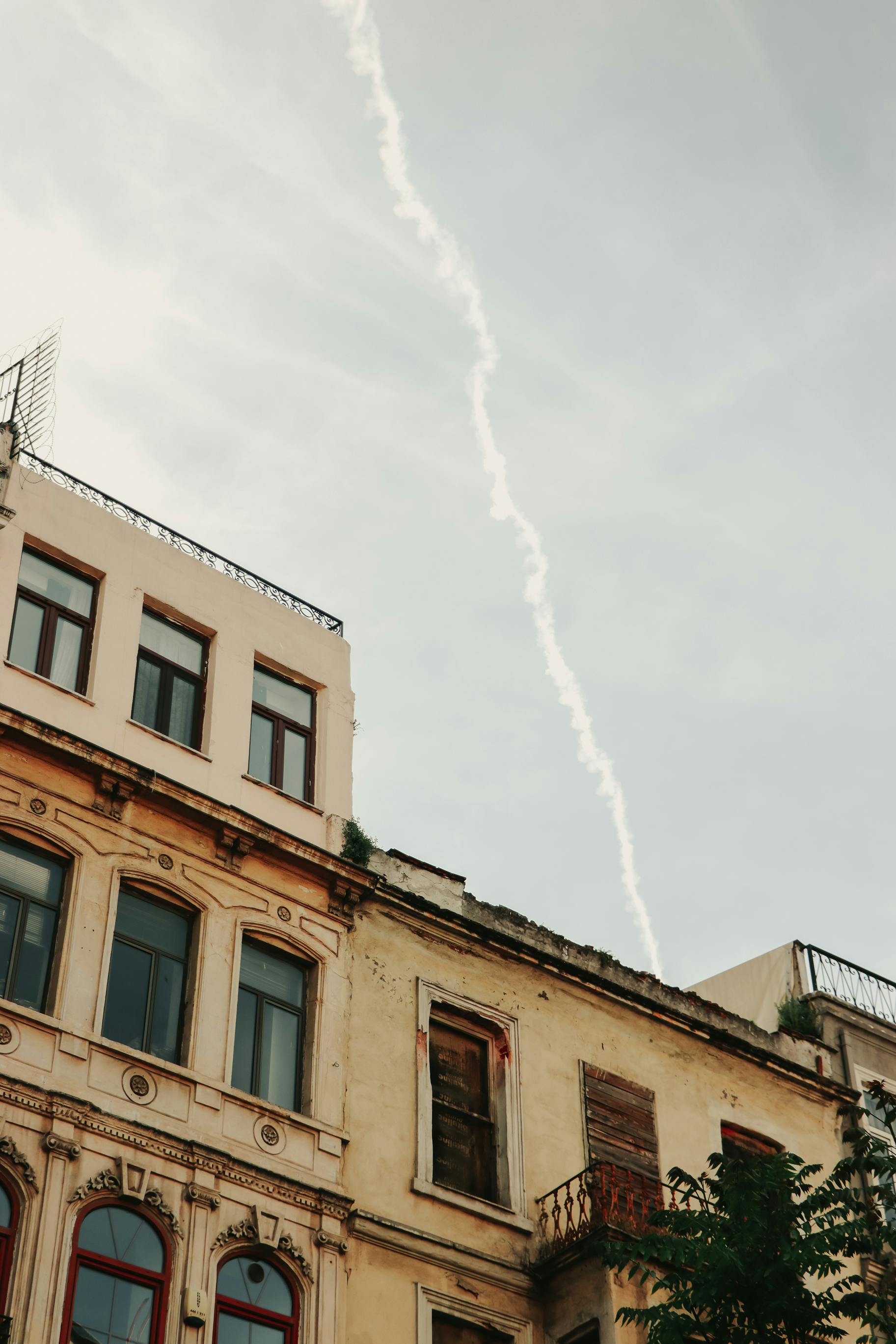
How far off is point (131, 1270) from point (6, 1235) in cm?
139

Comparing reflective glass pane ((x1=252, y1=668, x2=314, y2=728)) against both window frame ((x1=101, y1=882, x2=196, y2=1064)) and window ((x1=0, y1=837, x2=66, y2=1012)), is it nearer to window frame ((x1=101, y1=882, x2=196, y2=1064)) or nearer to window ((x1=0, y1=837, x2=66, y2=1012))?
window frame ((x1=101, y1=882, x2=196, y2=1064))

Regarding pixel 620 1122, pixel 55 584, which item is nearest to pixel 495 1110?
pixel 620 1122

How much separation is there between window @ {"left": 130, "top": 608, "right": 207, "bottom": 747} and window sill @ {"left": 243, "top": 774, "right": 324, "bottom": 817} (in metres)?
0.81

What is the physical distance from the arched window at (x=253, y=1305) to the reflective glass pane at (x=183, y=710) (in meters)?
6.18

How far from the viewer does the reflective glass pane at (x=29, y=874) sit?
18.8 metres

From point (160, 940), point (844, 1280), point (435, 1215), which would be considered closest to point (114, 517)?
point (160, 940)

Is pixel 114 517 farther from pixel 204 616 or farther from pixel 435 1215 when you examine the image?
pixel 435 1215

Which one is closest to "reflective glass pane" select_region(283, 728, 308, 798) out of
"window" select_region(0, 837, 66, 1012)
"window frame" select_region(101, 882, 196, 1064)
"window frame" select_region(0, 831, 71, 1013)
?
"window frame" select_region(101, 882, 196, 1064)

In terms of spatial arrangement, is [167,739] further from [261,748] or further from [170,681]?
[261,748]

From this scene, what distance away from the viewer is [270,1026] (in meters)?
20.4

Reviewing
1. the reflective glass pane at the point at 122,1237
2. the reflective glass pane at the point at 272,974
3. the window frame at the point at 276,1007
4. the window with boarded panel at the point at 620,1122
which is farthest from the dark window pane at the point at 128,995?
the window with boarded panel at the point at 620,1122

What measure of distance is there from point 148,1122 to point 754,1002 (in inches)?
506

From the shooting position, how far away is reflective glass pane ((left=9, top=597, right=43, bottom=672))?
2028 centimetres

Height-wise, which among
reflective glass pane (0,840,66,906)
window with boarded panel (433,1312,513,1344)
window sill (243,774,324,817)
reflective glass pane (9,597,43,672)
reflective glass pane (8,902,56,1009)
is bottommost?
window with boarded panel (433,1312,513,1344)
